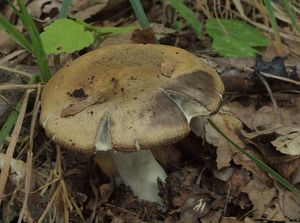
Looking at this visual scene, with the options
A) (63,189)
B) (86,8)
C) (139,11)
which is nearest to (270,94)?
(139,11)

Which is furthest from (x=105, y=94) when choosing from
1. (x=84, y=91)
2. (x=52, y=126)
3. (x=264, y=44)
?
(x=264, y=44)

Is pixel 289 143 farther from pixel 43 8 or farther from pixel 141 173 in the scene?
pixel 43 8

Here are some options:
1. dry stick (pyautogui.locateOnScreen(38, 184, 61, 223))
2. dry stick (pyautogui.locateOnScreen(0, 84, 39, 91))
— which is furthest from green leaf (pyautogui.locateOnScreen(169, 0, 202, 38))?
dry stick (pyautogui.locateOnScreen(38, 184, 61, 223))

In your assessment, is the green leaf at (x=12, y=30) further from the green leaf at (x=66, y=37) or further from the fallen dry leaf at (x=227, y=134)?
the fallen dry leaf at (x=227, y=134)

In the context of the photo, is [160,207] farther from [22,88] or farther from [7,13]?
[7,13]

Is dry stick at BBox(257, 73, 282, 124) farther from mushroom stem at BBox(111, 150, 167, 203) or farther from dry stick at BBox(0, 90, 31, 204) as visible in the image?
dry stick at BBox(0, 90, 31, 204)

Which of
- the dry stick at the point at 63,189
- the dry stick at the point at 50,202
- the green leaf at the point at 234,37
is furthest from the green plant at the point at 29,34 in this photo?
the green leaf at the point at 234,37
